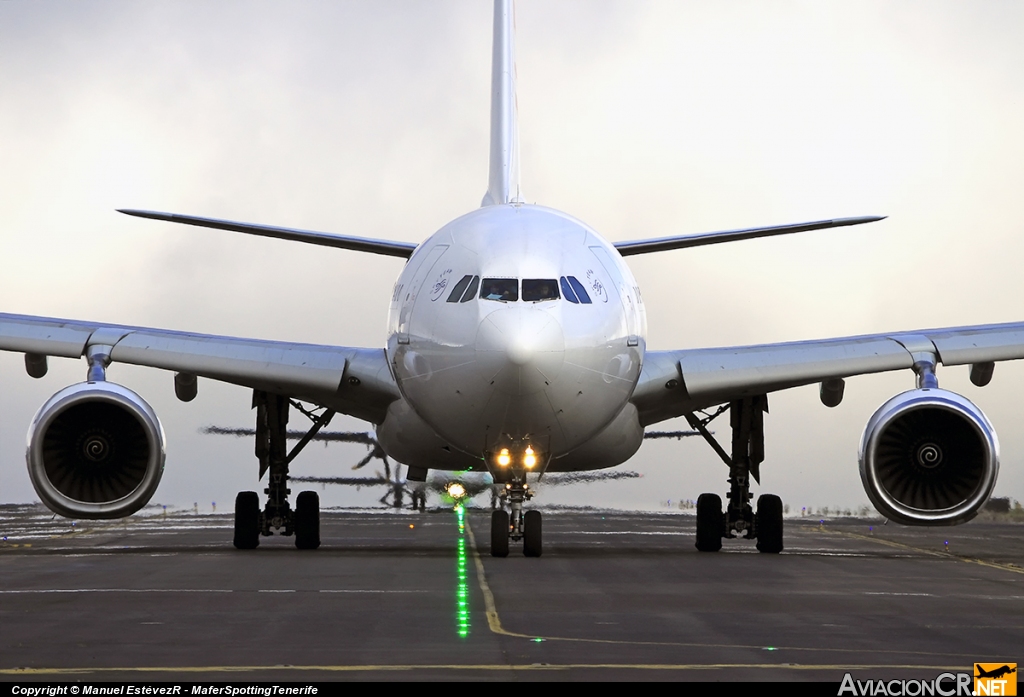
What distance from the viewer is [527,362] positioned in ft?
44.5

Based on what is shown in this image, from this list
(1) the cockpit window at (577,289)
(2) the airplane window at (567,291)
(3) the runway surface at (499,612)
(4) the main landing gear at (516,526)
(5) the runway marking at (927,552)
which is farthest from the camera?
(5) the runway marking at (927,552)

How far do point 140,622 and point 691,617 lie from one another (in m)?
3.75

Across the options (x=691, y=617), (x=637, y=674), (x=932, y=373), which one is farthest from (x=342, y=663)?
(x=932, y=373)

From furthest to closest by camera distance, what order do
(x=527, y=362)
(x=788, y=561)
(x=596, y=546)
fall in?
(x=596, y=546) → (x=788, y=561) → (x=527, y=362)

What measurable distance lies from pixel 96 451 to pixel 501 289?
5.55 m

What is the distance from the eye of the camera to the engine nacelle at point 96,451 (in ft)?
53.7

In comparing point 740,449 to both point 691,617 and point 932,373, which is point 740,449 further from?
point 691,617

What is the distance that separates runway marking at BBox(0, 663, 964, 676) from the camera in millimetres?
7445

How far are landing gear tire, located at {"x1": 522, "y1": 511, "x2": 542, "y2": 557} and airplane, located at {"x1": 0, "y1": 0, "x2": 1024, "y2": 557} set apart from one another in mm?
23

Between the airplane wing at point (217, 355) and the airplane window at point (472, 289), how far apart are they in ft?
11.0

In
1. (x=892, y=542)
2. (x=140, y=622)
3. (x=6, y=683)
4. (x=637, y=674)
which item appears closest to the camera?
(x=6, y=683)

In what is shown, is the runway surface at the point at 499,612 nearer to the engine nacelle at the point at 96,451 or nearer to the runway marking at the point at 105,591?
the runway marking at the point at 105,591

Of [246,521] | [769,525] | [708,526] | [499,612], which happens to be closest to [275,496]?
[246,521]

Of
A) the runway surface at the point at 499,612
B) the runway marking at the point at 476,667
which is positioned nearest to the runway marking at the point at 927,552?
the runway surface at the point at 499,612
